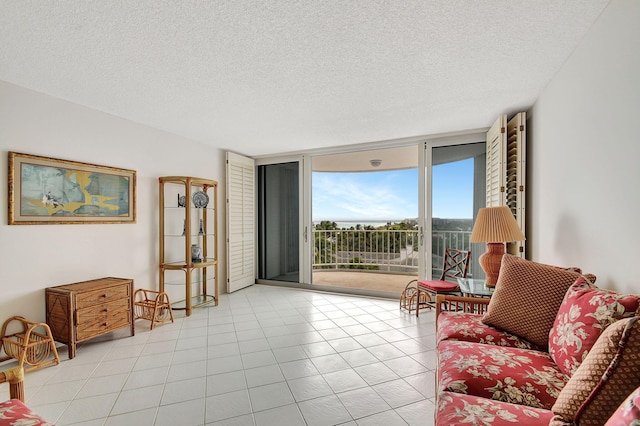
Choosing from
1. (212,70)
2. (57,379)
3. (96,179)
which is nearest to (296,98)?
(212,70)

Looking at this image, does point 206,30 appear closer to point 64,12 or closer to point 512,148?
point 64,12

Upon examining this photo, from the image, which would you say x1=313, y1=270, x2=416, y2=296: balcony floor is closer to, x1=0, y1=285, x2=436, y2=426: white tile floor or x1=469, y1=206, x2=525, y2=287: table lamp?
x1=0, y1=285, x2=436, y2=426: white tile floor

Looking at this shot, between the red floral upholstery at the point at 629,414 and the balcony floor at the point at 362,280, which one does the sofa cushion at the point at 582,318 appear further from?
the balcony floor at the point at 362,280

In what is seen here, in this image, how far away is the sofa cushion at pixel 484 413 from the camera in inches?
42.2

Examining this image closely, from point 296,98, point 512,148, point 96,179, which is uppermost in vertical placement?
point 296,98

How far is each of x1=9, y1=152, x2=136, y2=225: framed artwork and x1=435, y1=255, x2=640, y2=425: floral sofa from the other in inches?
136

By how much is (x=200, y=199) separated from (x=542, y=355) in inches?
156

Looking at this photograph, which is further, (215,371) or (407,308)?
(407,308)

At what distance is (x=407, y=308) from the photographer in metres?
4.04

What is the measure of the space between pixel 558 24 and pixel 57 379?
419 centimetres

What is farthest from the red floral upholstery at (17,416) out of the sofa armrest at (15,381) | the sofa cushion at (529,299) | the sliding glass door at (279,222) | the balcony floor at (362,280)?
the balcony floor at (362,280)

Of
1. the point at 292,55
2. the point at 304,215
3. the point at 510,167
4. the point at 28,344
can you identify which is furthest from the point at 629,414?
the point at 304,215

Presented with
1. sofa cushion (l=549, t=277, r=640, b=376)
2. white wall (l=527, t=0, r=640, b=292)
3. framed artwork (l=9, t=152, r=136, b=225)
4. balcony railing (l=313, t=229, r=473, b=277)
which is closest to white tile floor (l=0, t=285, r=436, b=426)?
sofa cushion (l=549, t=277, r=640, b=376)

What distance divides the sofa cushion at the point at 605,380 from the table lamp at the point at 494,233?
62.8 inches
